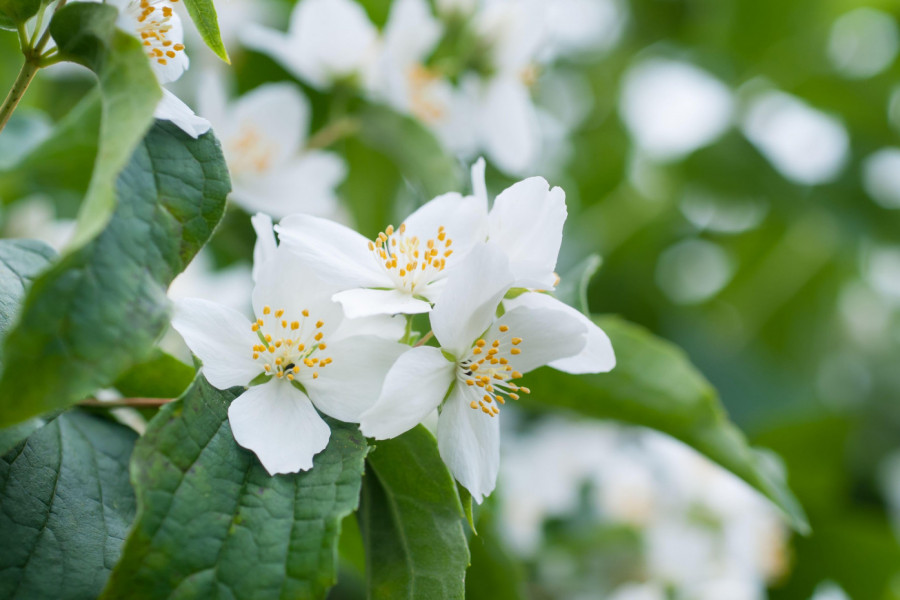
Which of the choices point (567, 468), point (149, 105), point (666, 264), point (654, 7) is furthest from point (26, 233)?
point (654, 7)

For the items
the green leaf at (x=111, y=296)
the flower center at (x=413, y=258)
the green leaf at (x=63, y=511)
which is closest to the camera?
the green leaf at (x=111, y=296)

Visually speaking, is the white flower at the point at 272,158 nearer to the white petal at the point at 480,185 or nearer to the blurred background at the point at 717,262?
the blurred background at the point at 717,262

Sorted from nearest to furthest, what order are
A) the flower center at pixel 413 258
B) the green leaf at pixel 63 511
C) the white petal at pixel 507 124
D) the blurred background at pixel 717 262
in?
the green leaf at pixel 63 511 → the flower center at pixel 413 258 → the white petal at pixel 507 124 → the blurred background at pixel 717 262

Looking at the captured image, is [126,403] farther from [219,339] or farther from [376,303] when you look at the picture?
[376,303]

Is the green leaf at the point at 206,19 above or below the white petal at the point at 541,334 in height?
above

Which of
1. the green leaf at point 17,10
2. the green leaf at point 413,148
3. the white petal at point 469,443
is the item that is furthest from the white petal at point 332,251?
the green leaf at point 413,148

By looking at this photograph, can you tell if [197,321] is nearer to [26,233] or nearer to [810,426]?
[26,233]

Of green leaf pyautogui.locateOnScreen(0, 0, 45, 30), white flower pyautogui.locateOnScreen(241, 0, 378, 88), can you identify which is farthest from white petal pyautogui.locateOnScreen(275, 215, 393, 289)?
white flower pyautogui.locateOnScreen(241, 0, 378, 88)
